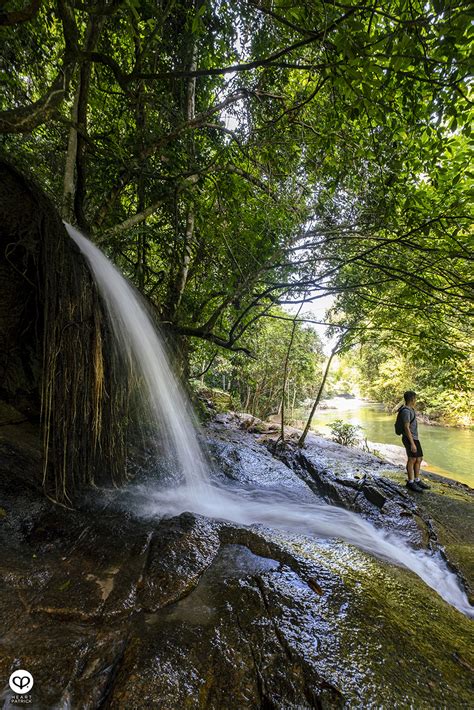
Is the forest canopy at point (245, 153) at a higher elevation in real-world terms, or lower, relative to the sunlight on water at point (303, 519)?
higher

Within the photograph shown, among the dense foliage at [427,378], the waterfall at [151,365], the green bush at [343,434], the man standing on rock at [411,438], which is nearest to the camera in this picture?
the waterfall at [151,365]

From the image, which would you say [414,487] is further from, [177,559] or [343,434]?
[343,434]

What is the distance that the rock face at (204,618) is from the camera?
1390 mm

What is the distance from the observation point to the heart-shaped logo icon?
1.33 m

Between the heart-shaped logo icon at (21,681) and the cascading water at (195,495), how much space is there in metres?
1.66

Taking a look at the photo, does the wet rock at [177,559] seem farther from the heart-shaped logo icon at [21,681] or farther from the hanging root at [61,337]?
the hanging root at [61,337]

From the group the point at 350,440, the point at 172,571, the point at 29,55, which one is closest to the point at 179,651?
the point at 172,571

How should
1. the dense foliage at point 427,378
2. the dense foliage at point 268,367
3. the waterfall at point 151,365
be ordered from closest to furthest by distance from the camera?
1. the waterfall at point 151,365
2. the dense foliage at point 427,378
3. the dense foliage at point 268,367

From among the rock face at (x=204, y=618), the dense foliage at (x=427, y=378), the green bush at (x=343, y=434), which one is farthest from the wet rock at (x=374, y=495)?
the green bush at (x=343, y=434)

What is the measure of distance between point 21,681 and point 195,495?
272 centimetres

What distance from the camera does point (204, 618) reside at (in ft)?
5.72

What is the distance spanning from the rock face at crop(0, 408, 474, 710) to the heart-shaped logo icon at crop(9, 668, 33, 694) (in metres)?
0.02

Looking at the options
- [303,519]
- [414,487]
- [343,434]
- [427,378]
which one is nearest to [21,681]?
[303,519]

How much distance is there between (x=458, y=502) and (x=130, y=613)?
19.4 feet
